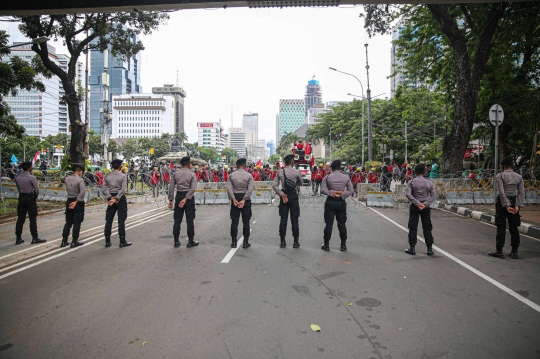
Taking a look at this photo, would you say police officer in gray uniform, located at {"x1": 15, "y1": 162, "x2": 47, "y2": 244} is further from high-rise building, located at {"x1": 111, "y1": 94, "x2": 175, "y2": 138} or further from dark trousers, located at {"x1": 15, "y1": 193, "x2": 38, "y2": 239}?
high-rise building, located at {"x1": 111, "y1": 94, "x2": 175, "y2": 138}

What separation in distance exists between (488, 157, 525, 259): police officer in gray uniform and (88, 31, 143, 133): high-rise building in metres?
145

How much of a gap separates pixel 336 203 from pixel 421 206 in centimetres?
167

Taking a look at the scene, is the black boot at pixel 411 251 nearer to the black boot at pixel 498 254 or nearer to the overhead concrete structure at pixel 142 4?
the black boot at pixel 498 254

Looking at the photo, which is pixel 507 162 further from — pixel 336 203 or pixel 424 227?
pixel 336 203

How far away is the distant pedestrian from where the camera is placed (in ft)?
24.2

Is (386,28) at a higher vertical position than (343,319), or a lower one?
higher

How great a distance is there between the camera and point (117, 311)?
448cm

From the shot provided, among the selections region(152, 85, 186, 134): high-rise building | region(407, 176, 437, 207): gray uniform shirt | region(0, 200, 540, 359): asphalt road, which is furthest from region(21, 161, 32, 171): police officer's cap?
region(152, 85, 186, 134): high-rise building

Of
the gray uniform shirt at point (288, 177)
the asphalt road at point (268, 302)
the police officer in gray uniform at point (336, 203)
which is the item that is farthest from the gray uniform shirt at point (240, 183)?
the police officer in gray uniform at point (336, 203)

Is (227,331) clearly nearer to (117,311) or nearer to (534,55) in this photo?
(117,311)

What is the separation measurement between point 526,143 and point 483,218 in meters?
16.0

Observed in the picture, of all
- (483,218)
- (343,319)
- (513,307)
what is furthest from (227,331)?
(483,218)

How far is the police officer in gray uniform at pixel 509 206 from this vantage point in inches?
284

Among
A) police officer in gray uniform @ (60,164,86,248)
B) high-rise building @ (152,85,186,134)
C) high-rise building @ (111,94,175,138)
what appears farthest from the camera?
high-rise building @ (152,85,186,134)
